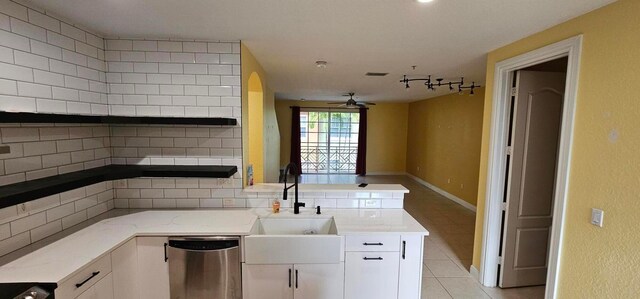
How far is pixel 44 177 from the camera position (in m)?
1.79

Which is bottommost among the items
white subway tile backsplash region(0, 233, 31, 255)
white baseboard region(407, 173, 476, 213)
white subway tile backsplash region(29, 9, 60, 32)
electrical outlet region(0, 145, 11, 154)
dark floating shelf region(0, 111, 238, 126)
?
white baseboard region(407, 173, 476, 213)

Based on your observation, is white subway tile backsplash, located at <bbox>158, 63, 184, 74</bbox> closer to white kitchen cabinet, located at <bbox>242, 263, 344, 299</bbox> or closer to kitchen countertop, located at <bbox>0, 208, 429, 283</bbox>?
kitchen countertop, located at <bbox>0, 208, 429, 283</bbox>

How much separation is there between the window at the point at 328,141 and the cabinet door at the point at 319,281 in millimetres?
6924

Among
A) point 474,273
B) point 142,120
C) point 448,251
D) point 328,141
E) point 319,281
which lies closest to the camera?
point 319,281

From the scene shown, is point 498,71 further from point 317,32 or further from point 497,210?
point 317,32

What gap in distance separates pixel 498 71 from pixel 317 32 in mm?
1735

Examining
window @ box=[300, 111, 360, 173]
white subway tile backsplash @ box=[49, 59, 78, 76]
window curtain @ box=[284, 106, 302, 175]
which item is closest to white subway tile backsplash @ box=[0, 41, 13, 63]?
white subway tile backsplash @ box=[49, 59, 78, 76]

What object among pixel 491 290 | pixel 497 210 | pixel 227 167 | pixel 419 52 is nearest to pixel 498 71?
pixel 419 52

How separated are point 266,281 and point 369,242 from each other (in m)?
0.80

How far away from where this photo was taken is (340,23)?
77.6 inches

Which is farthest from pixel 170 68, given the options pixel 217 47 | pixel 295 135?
pixel 295 135

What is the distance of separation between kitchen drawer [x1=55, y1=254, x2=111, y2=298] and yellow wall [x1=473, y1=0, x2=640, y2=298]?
300cm

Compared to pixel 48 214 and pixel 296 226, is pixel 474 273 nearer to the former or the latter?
pixel 296 226

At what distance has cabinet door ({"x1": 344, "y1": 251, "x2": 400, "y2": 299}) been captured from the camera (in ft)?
6.69
